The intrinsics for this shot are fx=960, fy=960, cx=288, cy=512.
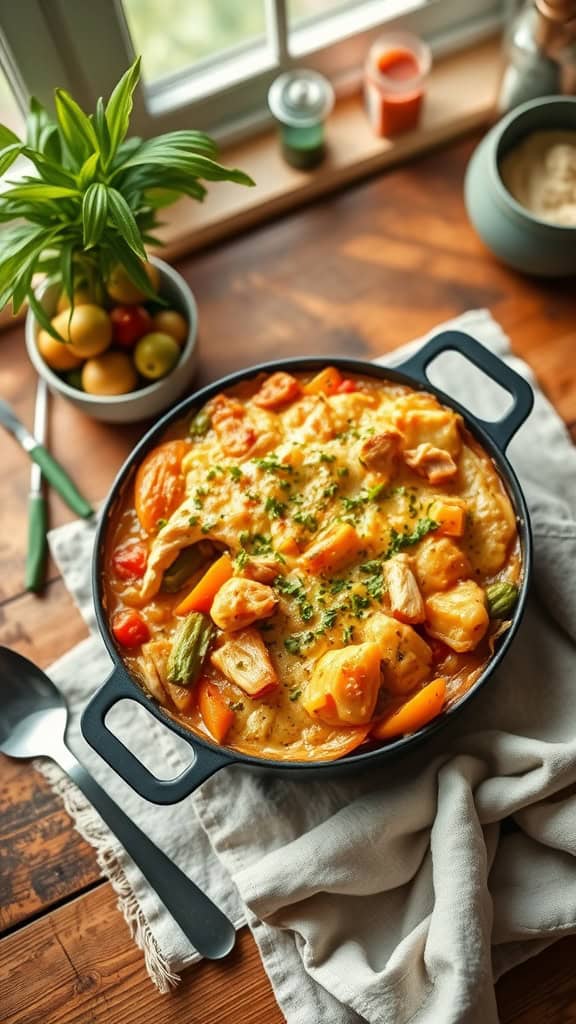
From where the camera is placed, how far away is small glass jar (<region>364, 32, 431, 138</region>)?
226 cm

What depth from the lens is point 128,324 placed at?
76.5 inches

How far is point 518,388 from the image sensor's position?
176cm

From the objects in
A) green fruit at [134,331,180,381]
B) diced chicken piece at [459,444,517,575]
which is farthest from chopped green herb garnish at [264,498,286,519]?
green fruit at [134,331,180,381]

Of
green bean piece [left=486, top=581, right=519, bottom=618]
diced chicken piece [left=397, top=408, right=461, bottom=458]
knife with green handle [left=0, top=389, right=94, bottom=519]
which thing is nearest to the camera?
green bean piece [left=486, top=581, right=519, bottom=618]

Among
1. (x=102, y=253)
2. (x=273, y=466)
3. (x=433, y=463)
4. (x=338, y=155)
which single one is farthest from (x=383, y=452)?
(x=338, y=155)

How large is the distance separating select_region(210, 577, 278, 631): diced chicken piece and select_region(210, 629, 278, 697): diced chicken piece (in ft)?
0.08

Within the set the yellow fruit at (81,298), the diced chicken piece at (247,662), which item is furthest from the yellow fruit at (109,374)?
the diced chicken piece at (247,662)

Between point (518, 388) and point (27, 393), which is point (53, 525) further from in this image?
point (518, 388)

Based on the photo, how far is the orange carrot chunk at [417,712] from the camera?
152 cm

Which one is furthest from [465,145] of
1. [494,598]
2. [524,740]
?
[524,740]

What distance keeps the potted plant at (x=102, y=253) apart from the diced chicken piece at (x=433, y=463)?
550 millimetres

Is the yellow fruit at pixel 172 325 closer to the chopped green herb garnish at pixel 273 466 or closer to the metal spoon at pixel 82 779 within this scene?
the chopped green herb garnish at pixel 273 466

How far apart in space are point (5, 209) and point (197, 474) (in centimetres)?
58

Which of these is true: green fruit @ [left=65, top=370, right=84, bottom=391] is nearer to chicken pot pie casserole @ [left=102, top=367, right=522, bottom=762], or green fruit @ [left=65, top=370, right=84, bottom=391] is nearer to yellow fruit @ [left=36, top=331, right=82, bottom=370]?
yellow fruit @ [left=36, top=331, right=82, bottom=370]
